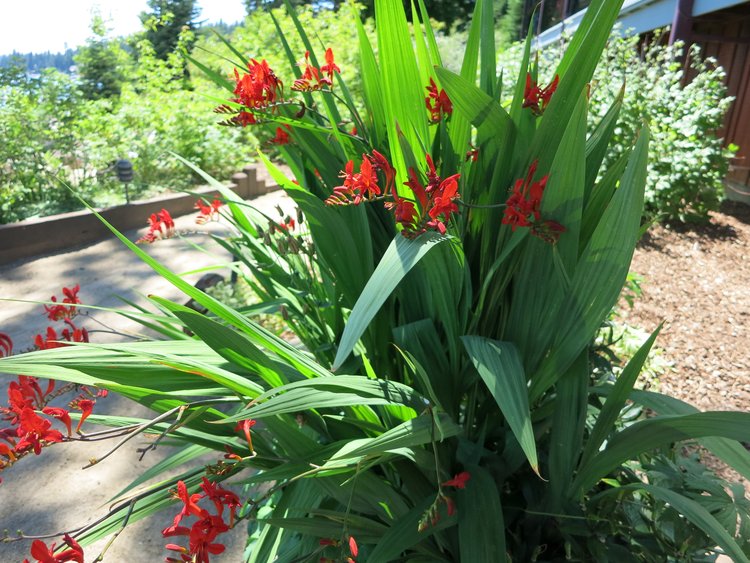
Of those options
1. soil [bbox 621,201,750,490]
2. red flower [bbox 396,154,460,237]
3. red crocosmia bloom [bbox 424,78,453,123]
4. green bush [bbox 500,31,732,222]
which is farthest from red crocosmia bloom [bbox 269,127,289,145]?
green bush [bbox 500,31,732,222]

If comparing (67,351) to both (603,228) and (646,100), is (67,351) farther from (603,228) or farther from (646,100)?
(646,100)

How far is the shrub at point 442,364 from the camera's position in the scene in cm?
83

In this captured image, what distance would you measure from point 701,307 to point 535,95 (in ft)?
8.58

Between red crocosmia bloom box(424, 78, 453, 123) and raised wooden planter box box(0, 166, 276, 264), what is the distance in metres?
3.09

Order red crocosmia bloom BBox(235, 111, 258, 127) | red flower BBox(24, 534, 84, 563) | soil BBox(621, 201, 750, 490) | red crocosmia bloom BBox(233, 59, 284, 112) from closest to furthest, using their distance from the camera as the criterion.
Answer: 1. red flower BBox(24, 534, 84, 563)
2. red crocosmia bloom BBox(233, 59, 284, 112)
3. red crocosmia bloom BBox(235, 111, 258, 127)
4. soil BBox(621, 201, 750, 490)

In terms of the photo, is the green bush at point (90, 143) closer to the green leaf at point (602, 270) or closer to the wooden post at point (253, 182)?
the wooden post at point (253, 182)

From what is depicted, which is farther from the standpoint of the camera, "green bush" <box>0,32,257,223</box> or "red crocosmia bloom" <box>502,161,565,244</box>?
"green bush" <box>0,32,257,223</box>

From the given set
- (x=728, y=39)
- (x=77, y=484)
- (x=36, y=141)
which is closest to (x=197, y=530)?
(x=77, y=484)

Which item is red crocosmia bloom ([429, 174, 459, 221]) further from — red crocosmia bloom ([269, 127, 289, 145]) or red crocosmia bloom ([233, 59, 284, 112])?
red crocosmia bloom ([269, 127, 289, 145])

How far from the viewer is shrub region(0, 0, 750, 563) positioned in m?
0.83

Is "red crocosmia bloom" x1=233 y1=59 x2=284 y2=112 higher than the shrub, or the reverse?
"red crocosmia bloom" x1=233 y1=59 x2=284 y2=112

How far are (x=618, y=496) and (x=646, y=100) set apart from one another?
4.24m

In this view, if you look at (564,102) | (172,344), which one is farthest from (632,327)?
(172,344)

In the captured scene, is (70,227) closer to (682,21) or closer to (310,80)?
(310,80)
